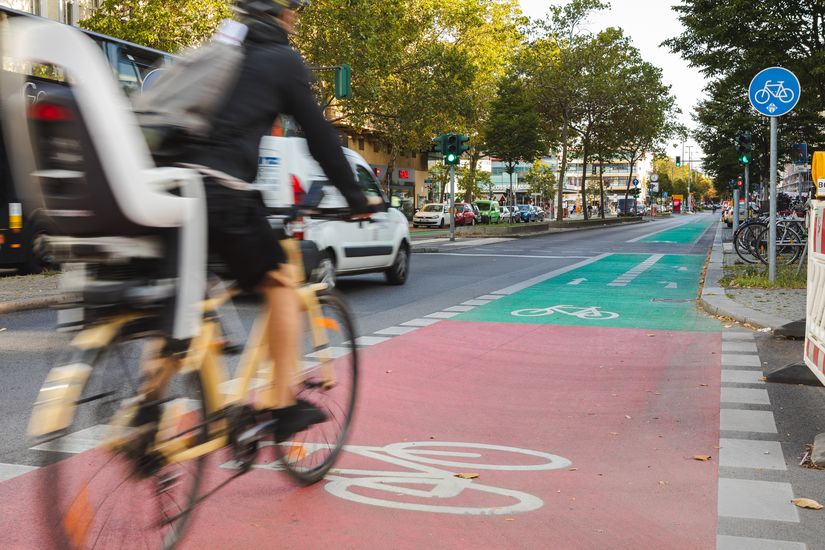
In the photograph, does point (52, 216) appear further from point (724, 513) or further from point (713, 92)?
point (713, 92)

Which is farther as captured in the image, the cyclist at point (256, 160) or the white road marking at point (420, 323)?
the white road marking at point (420, 323)

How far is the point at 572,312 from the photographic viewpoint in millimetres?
11469

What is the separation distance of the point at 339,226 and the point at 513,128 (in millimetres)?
35289

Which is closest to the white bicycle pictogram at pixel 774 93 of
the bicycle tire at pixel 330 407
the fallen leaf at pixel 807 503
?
the fallen leaf at pixel 807 503

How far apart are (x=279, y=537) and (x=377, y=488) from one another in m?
0.71

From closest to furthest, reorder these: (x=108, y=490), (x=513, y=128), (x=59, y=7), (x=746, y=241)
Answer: (x=108, y=490)
(x=746, y=241)
(x=59, y=7)
(x=513, y=128)

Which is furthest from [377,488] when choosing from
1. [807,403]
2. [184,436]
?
[807,403]

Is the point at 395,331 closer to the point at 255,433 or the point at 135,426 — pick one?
the point at 255,433

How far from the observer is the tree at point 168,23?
31000 millimetres

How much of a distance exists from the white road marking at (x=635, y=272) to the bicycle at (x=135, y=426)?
1342 cm

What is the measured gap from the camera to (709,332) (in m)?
9.70

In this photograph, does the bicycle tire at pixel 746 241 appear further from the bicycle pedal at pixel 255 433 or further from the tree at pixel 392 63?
the tree at pixel 392 63

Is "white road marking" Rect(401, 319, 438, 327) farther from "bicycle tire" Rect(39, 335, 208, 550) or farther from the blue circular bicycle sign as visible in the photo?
"bicycle tire" Rect(39, 335, 208, 550)

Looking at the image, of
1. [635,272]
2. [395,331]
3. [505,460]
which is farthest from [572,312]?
[635,272]
